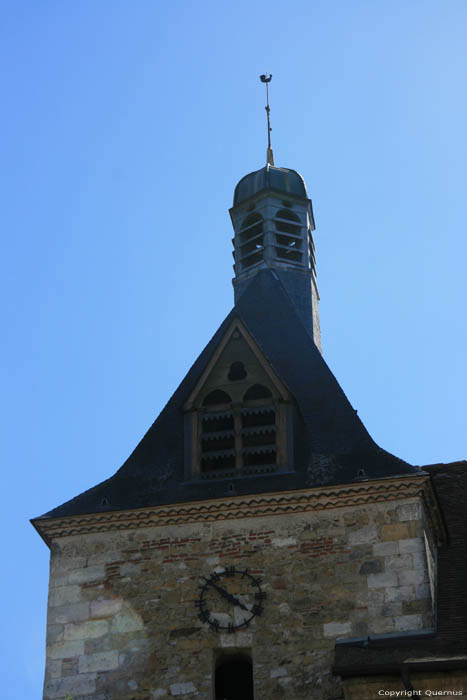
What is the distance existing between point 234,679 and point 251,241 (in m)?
8.62

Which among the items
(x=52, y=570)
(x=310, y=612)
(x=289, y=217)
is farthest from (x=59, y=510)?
(x=289, y=217)

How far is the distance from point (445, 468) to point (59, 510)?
614cm

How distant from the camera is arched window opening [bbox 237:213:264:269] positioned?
23297 millimetres

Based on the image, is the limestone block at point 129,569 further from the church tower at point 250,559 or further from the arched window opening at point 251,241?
the arched window opening at point 251,241

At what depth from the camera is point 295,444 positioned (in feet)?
62.1

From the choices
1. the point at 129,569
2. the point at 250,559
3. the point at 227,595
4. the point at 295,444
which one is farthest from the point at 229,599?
the point at 295,444

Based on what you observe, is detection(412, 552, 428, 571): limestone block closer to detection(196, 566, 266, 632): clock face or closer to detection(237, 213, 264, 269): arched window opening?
detection(196, 566, 266, 632): clock face

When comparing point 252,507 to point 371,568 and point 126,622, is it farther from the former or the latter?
point 126,622

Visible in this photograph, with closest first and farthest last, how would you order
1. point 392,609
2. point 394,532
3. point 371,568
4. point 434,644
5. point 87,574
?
point 434,644, point 392,609, point 371,568, point 394,532, point 87,574

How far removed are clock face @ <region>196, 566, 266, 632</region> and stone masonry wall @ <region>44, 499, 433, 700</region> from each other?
Result: 10 centimetres

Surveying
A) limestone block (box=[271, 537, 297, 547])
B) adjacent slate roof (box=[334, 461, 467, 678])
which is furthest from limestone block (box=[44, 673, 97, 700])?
adjacent slate roof (box=[334, 461, 467, 678])

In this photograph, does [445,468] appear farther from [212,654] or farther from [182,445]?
[212,654]

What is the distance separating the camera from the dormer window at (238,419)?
18828mm

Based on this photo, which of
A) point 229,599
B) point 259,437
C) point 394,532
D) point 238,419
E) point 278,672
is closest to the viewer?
point 278,672
